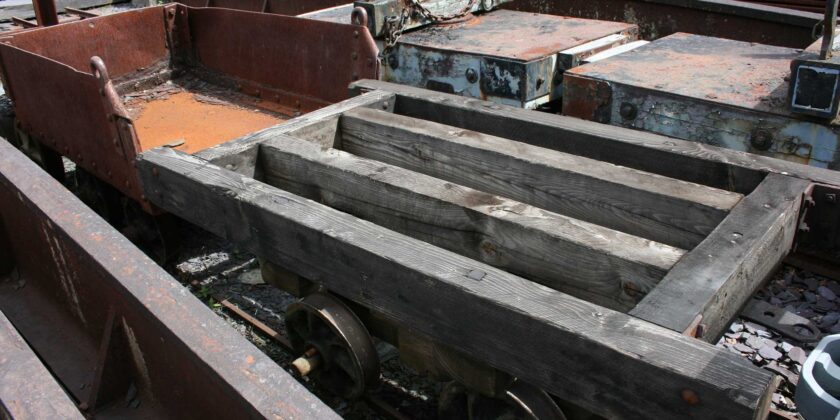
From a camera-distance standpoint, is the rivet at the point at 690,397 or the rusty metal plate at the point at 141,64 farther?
the rusty metal plate at the point at 141,64

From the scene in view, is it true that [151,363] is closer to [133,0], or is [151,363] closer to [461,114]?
[461,114]

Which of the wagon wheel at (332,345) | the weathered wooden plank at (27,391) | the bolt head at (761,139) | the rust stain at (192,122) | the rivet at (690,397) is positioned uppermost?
the rivet at (690,397)

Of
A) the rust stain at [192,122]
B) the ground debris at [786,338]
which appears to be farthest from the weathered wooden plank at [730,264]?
the rust stain at [192,122]

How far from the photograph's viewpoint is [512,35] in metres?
5.61

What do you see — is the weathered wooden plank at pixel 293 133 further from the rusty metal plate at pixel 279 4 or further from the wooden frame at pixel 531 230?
the rusty metal plate at pixel 279 4

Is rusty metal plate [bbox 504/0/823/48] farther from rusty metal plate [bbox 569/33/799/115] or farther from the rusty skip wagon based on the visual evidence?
the rusty skip wagon

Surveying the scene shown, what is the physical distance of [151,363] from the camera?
2340 mm

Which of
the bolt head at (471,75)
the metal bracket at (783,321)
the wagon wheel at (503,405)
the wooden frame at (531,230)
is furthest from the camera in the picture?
the bolt head at (471,75)

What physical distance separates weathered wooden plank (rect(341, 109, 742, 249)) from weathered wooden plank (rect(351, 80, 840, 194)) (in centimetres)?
19

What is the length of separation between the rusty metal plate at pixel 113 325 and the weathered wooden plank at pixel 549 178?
4.23 feet

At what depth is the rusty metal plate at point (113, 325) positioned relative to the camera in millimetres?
1658

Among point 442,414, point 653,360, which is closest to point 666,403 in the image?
point 653,360


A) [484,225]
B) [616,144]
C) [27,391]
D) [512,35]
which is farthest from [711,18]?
[27,391]

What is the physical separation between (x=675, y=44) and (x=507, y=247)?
3.54 metres
